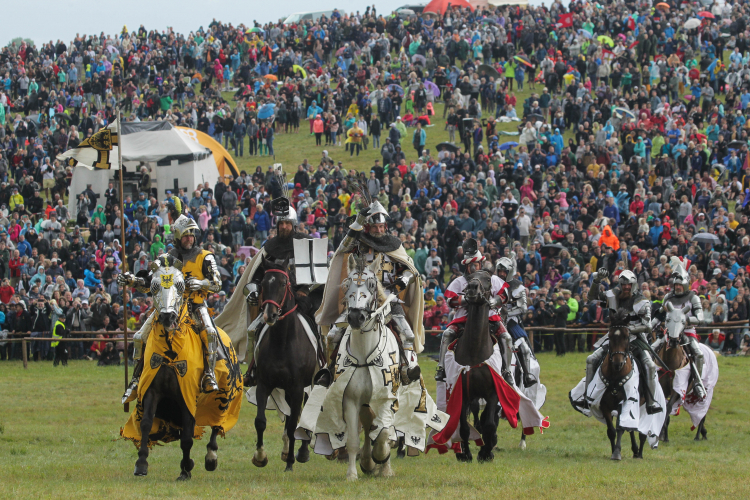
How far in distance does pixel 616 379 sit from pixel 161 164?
2391 centimetres

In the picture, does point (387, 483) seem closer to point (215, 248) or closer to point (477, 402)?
point (477, 402)

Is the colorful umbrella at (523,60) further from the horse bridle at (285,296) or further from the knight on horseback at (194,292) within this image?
the knight on horseback at (194,292)

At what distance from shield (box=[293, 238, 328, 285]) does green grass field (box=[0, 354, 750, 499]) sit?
2.51 metres

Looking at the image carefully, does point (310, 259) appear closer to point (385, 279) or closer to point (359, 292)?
point (385, 279)

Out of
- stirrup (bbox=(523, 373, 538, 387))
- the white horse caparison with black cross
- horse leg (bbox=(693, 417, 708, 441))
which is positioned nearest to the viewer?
the white horse caparison with black cross

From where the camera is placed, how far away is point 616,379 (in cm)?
1518

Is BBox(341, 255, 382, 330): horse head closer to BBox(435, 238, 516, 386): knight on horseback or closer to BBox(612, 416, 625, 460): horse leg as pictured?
BBox(435, 238, 516, 386): knight on horseback

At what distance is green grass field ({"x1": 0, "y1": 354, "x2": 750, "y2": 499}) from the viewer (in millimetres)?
11352

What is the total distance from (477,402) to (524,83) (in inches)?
1366

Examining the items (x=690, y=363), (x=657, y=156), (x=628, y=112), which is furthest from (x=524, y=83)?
(x=690, y=363)

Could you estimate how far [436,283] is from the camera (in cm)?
2630

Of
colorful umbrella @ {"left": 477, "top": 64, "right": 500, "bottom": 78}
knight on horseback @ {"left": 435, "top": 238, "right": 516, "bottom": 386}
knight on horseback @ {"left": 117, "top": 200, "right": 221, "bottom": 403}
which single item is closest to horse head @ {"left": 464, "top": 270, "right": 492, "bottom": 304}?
knight on horseback @ {"left": 435, "top": 238, "right": 516, "bottom": 386}

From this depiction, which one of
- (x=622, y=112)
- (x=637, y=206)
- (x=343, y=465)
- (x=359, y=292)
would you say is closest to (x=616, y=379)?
(x=343, y=465)

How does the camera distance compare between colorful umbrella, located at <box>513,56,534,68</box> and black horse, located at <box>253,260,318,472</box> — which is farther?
colorful umbrella, located at <box>513,56,534,68</box>
